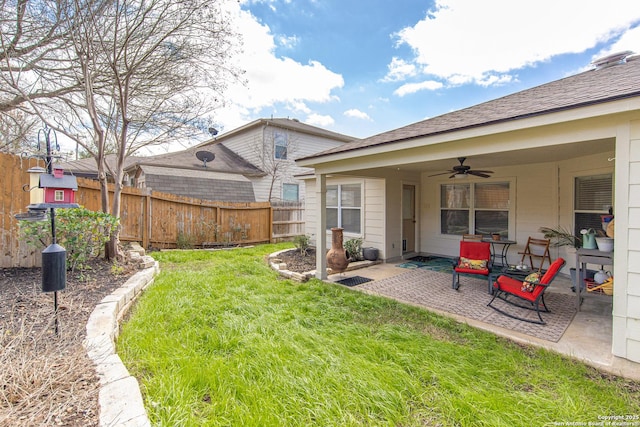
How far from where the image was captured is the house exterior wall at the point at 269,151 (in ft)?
47.0

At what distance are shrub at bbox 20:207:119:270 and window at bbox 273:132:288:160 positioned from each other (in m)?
10.2

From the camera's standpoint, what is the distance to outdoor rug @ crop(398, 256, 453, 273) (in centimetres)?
682

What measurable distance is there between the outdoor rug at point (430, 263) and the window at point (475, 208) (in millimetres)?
911

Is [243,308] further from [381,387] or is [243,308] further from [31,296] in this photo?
[31,296]

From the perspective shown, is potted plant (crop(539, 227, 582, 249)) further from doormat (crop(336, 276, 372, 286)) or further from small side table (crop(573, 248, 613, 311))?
doormat (crop(336, 276, 372, 286))

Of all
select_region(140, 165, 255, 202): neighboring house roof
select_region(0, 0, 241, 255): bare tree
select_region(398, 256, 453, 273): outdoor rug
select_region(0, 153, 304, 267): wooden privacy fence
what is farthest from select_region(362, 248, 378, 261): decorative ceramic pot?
select_region(140, 165, 255, 202): neighboring house roof

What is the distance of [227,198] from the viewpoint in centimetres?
1252

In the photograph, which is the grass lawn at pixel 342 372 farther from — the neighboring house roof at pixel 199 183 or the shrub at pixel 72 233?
the neighboring house roof at pixel 199 183

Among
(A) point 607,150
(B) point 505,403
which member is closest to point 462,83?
(A) point 607,150

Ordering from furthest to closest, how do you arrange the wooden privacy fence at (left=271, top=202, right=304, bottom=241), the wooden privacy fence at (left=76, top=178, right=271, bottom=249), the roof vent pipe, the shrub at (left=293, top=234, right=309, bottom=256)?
the wooden privacy fence at (left=271, top=202, right=304, bottom=241)
the shrub at (left=293, top=234, right=309, bottom=256)
the wooden privacy fence at (left=76, top=178, right=271, bottom=249)
the roof vent pipe

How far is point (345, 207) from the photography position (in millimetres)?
8688

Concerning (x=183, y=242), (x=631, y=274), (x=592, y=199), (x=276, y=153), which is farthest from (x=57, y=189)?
(x=276, y=153)

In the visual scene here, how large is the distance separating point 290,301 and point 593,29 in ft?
29.7

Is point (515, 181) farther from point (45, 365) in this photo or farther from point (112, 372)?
point (45, 365)
